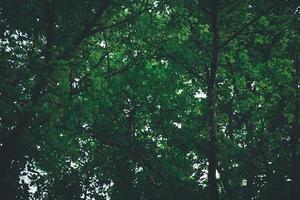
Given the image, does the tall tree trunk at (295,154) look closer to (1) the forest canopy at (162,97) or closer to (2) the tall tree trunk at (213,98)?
(1) the forest canopy at (162,97)

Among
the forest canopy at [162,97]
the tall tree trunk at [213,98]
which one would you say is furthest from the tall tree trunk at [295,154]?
the tall tree trunk at [213,98]

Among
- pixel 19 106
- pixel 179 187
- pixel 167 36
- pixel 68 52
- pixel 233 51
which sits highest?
pixel 167 36

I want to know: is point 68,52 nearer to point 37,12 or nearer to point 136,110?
point 37,12

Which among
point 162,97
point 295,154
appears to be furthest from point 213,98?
point 162,97

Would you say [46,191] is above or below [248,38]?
below

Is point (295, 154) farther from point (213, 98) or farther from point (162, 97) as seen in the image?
point (162, 97)

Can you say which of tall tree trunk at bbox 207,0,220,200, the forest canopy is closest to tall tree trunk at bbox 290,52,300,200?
the forest canopy

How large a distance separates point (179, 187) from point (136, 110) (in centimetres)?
502

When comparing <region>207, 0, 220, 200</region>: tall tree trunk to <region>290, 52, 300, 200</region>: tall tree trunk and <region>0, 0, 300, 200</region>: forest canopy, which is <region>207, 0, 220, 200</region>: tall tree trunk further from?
<region>290, 52, 300, 200</region>: tall tree trunk

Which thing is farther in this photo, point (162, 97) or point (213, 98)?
point (162, 97)

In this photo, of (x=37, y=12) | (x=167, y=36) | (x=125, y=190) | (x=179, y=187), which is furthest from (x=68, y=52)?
(x=125, y=190)

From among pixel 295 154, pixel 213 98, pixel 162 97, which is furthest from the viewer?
pixel 162 97

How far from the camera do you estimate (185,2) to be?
34.7ft

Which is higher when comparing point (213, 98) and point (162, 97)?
point (162, 97)
